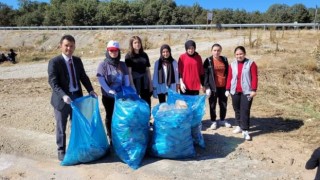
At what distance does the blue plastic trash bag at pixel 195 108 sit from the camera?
201 inches

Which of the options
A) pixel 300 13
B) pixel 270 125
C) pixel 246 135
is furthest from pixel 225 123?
pixel 300 13

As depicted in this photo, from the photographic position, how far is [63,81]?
456 centimetres

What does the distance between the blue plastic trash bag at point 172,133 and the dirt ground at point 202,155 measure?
11 centimetres

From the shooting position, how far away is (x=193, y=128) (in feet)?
16.8

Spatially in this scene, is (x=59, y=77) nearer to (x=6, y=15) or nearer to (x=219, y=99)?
(x=219, y=99)

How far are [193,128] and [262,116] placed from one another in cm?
224

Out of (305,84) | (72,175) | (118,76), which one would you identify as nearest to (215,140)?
(118,76)

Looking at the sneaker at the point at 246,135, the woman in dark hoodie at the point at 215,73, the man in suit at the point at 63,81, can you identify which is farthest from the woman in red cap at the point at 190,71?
the man in suit at the point at 63,81

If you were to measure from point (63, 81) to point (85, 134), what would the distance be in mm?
679

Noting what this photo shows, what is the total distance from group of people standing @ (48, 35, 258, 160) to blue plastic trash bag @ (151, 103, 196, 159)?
633 mm

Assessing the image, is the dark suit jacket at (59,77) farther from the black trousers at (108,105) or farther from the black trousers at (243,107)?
the black trousers at (243,107)

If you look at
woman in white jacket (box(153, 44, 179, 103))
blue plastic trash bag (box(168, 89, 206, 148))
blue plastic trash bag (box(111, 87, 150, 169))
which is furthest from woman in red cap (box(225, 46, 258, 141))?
blue plastic trash bag (box(111, 87, 150, 169))

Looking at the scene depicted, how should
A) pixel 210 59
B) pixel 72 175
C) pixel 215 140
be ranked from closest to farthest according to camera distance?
pixel 72 175 < pixel 215 140 < pixel 210 59

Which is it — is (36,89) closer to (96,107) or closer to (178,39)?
(96,107)
